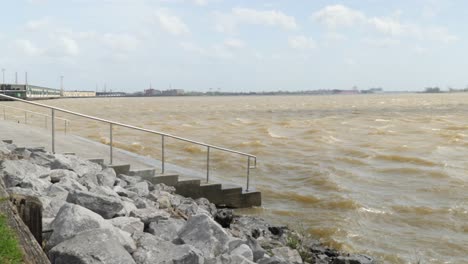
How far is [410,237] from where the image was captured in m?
9.66

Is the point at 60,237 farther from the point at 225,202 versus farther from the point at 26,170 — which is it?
the point at 225,202

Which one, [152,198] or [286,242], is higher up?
[152,198]

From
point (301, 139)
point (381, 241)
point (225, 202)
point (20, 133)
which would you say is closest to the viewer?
point (381, 241)

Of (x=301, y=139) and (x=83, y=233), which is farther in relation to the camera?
(x=301, y=139)

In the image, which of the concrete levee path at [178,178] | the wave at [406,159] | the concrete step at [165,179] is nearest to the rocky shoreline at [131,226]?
the concrete step at [165,179]

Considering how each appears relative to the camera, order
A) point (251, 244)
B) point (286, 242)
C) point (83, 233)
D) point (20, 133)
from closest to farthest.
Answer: point (83, 233) → point (251, 244) → point (286, 242) → point (20, 133)

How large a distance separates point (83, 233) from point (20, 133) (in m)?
10.6

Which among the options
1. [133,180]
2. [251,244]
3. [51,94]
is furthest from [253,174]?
[51,94]

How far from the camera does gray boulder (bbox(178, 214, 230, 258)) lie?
5758 mm

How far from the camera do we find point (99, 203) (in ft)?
20.3

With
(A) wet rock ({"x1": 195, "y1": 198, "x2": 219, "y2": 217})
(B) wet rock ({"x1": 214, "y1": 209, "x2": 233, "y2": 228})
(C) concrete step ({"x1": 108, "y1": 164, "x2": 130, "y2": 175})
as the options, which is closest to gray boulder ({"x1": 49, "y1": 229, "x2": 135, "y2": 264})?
(B) wet rock ({"x1": 214, "y1": 209, "x2": 233, "y2": 228})

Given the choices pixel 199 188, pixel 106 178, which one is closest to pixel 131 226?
pixel 106 178

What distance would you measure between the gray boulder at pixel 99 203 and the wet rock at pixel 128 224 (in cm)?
23

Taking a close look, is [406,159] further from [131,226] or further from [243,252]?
[131,226]
